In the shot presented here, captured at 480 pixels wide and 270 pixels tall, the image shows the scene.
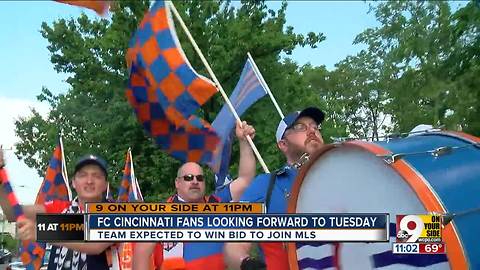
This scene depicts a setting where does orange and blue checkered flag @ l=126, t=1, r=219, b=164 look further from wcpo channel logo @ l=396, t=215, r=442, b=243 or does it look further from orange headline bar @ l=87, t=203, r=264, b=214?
wcpo channel logo @ l=396, t=215, r=442, b=243

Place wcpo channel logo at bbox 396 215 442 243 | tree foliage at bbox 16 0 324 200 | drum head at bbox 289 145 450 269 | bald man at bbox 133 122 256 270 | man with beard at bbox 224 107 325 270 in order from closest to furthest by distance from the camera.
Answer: wcpo channel logo at bbox 396 215 442 243, drum head at bbox 289 145 450 269, man with beard at bbox 224 107 325 270, bald man at bbox 133 122 256 270, tree foliage at bbox 16 0 324 200

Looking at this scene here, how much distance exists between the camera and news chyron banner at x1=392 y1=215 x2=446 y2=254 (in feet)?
11.2

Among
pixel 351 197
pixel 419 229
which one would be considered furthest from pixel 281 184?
pixel 419 229

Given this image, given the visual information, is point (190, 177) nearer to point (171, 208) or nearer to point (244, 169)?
point (244, 169)

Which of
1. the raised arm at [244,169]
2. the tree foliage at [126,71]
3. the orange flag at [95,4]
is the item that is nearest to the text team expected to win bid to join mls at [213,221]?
the raised arm at [244,169]

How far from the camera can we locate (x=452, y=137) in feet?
13.3

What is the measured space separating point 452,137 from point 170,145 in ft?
6.11

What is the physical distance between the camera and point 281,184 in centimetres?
454

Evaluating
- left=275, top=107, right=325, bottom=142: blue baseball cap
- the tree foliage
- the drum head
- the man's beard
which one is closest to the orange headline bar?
the drum head

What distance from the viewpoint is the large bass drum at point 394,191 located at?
3.49 metres

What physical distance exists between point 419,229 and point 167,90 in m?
2.17

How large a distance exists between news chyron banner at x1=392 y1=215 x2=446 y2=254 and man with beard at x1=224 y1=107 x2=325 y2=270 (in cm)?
89

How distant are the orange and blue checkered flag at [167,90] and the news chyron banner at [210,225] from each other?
4.86 ft

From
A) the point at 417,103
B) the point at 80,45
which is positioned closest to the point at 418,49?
the point at 417,103
